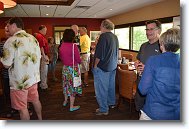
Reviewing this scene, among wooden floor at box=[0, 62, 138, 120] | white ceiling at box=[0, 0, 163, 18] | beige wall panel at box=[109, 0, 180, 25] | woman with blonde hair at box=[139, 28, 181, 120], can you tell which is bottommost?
wooden floor at box=[0, 62, 138, 120]

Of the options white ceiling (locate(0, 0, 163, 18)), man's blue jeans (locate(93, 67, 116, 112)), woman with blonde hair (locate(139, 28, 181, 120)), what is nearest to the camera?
woman with blonde hair (locate(139, 28, 181, 120))

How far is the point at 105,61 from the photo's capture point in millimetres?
2516

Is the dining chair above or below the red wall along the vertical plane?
below

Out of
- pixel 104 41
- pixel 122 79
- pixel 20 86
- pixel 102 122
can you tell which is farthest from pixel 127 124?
pixel 122 79

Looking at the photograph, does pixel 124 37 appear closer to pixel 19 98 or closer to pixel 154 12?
pixel 154 12

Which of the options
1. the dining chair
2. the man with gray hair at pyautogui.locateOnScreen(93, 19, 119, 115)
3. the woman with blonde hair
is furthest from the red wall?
the woman with blonde hair

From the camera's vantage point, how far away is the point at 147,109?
1.22 metres

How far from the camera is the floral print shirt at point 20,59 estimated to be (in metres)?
1.69

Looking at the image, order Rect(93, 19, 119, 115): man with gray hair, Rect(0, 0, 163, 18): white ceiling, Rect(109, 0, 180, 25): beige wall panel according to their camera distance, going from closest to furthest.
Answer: Rect(93, 19, 119, 115): man with gray hair < Rect(109, 0, 180, 25): beige wall panel < Rect(0, 0, 163, 18): white ceiling

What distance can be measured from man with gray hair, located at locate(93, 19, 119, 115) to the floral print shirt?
0.92m

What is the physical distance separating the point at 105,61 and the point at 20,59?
1.13 metres

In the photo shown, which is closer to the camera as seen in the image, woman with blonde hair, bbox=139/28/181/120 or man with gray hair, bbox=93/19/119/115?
woman with blonde hair, bbox=139/28/181/120

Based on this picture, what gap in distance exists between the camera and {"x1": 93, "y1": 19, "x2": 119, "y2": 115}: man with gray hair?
2.49 metres

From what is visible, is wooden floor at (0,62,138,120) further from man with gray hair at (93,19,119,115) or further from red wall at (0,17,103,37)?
red wall at (0,17,103,37)
